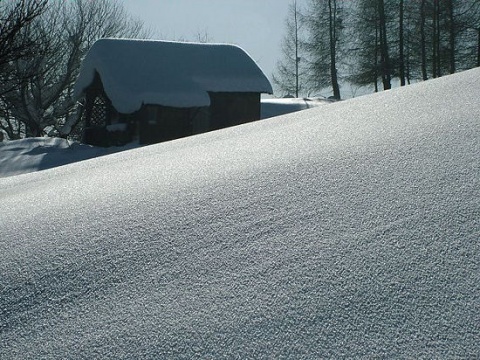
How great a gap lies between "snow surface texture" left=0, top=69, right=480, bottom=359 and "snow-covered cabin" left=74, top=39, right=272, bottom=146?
13.0m

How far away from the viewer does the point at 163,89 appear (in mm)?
15711

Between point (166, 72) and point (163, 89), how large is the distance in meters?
0.86

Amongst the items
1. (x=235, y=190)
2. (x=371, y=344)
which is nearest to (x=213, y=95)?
(x=235, y=190)

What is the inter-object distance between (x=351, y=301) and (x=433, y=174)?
849 mm

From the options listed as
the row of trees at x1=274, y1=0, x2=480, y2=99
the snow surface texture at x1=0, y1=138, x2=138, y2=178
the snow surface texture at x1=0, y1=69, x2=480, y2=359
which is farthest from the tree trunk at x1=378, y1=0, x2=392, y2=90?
the snow surface texture at x1=0, y1=69, x2=480, y2=359

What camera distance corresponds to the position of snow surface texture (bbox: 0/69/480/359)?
1388mm

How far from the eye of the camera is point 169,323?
1.53 metres

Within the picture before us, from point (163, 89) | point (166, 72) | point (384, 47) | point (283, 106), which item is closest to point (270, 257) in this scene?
point (163, 89)

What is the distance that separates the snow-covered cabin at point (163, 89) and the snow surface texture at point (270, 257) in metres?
13.0

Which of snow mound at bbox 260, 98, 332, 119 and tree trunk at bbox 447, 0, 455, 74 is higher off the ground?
tree trunk at bbox 447, 0, 455, 74

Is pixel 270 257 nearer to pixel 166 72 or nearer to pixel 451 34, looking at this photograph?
pixel 166 72

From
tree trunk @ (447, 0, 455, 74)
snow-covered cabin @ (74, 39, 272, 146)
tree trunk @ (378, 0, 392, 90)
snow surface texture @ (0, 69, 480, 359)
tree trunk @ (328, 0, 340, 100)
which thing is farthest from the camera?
tree trunk @ (328, 0, 340, 100)

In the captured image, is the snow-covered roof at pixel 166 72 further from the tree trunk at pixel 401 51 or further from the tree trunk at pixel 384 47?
the tree trunk at pixel 384 47

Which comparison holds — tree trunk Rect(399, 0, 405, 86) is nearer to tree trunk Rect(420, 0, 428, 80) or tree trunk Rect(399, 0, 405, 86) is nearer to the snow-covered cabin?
tree trunk Rect(420, 0, 428, 80)
